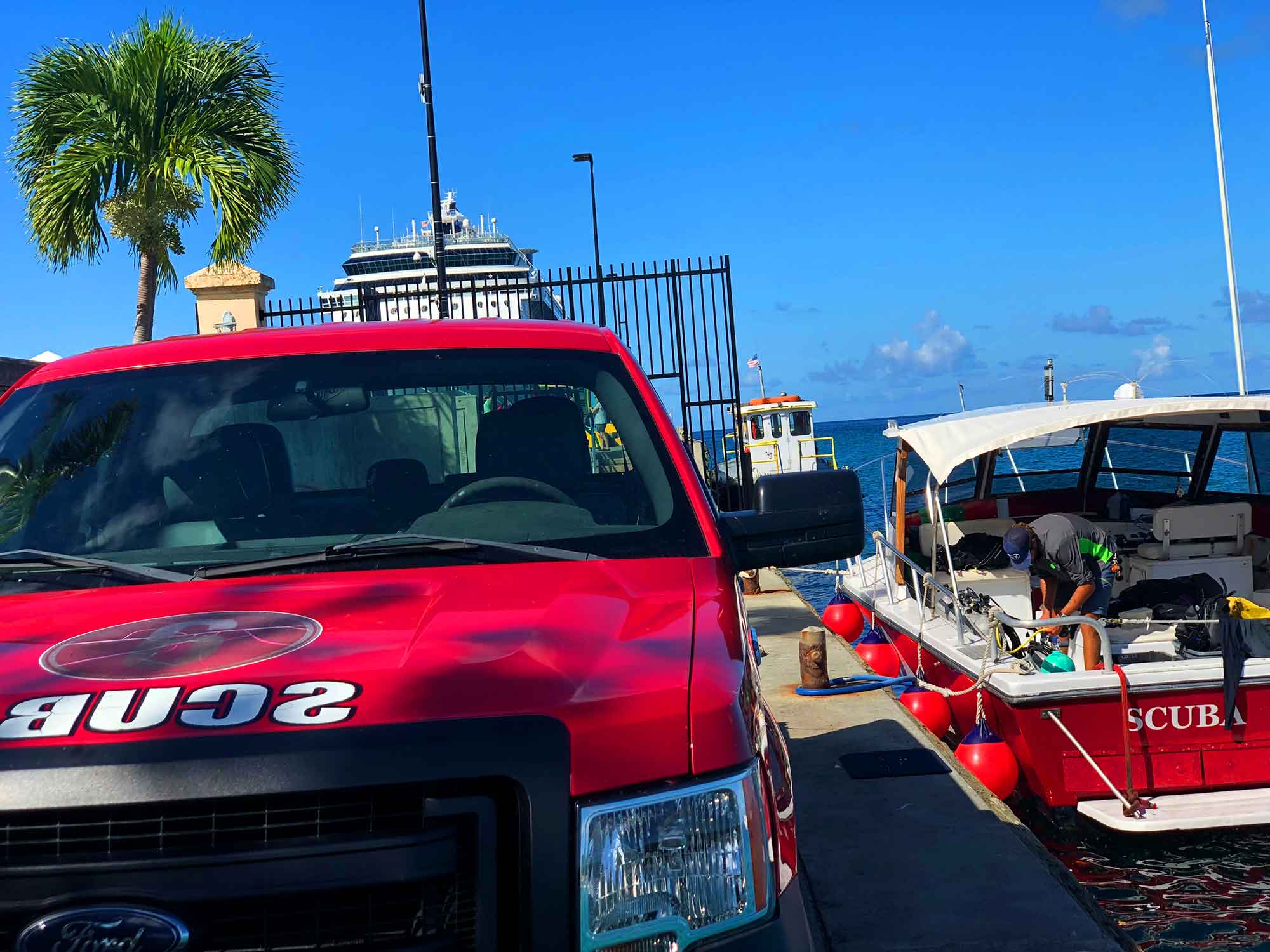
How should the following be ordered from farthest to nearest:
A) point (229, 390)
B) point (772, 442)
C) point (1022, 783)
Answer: point (772, 442)
point (1022, 783)
point (229, 390)

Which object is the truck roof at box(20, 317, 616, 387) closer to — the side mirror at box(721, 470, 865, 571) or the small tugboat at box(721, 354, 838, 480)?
the side mirror at box(721, 470, 865, 571)

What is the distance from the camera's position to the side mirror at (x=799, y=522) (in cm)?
305

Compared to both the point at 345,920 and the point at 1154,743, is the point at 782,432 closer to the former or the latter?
the point at 1154,743

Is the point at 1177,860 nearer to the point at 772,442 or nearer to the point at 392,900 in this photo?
the point at 392,900

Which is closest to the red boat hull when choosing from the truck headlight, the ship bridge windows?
the ship bridge windows

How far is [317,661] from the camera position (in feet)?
6.83

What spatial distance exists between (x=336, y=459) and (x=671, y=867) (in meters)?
1.96

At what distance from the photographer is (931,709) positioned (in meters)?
9.60

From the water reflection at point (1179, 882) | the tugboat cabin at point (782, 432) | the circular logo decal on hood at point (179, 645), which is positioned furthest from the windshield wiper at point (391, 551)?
the tugboat cabin at point (782, 432)

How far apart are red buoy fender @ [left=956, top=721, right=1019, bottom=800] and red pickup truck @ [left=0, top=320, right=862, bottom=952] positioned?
229 inches

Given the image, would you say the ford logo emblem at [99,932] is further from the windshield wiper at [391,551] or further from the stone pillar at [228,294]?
the stone pillar at [228,294]

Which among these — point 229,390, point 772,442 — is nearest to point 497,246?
point 772,442

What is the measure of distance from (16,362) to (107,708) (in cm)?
1038

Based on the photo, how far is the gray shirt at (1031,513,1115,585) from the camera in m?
9.39
